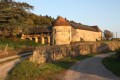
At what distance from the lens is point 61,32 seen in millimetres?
86312

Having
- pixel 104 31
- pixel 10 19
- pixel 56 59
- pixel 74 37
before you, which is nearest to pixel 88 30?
pixel 74 37

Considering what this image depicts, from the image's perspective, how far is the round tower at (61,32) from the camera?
283ft

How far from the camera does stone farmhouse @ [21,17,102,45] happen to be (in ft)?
284

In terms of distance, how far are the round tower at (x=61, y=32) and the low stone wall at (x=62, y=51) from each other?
3111 cm

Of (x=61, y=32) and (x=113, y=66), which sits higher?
(x=61, y=32)

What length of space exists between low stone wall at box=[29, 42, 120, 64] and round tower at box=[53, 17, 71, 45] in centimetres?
3111

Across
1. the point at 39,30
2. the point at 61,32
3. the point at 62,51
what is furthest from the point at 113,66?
the point at 39,30

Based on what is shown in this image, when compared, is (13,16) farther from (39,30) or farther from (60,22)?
(39,30)

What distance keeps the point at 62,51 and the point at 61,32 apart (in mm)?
50661

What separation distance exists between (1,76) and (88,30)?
8908 cm

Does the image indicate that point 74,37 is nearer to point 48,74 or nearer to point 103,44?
point 103,44

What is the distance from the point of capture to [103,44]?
177ft

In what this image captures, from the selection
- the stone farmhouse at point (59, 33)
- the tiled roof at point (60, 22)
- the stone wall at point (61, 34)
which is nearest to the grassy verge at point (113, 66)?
the stone farmhouse at point (59, 33)

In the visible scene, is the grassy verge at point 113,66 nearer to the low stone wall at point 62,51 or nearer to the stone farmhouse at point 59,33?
the low stone wall at point 62,51
